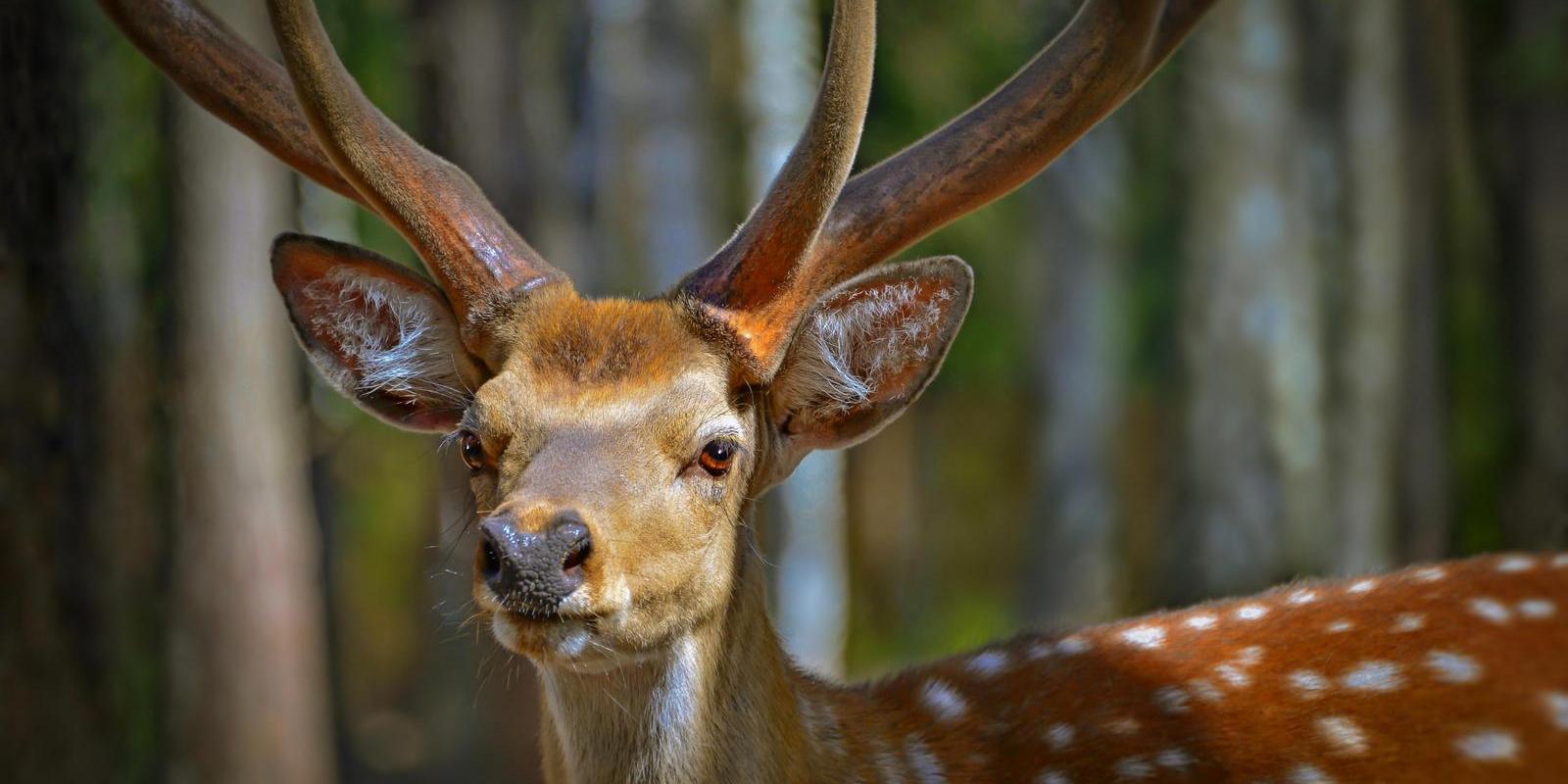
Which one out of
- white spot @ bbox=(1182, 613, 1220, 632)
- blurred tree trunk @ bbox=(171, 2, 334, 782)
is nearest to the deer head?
white spot @ bbox=(1182, 613, 1220, 632)

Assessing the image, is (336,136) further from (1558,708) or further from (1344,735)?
(1558,708)

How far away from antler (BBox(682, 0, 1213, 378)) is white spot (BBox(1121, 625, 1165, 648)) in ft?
3.96

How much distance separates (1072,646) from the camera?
14.9ft

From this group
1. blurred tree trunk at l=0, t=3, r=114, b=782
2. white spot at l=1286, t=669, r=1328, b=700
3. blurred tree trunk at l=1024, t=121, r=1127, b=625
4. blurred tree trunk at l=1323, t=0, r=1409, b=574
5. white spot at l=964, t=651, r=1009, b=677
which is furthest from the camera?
blurred tree trunk at l=1024, t=121, r=1127, b=625

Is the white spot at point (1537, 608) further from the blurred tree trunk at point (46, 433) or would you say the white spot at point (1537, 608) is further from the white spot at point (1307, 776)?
the blurred tree trunk at point (46, 433)

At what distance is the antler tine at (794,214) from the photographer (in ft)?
12.8

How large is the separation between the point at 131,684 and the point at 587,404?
18.8ft

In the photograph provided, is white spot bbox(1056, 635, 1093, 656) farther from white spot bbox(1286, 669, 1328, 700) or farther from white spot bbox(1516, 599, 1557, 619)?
white spot bbox(1516, 599, 1557, 619)

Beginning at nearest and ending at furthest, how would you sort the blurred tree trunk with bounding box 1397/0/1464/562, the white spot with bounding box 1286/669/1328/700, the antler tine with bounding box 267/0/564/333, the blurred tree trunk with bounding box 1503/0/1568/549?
the antler tine with bounding box 267/0/564/333, the white spot with bounding box 1286/669/1328/700, the blurred tree trunk with bounding box 1503/0/1568/549, the blurred tree trunk with bounding box 1397/0/1464/562

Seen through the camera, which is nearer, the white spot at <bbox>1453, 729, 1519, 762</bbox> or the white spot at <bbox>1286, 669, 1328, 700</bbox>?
the white spot at <bbox>1453, 729, 1519, 762</bbox>

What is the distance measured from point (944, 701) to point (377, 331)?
5.60 ft

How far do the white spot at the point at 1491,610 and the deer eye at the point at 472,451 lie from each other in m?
2.50

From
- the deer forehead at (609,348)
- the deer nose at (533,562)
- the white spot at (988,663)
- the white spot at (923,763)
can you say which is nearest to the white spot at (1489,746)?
the white spot at (988,663)

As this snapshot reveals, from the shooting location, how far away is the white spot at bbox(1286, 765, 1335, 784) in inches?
160
